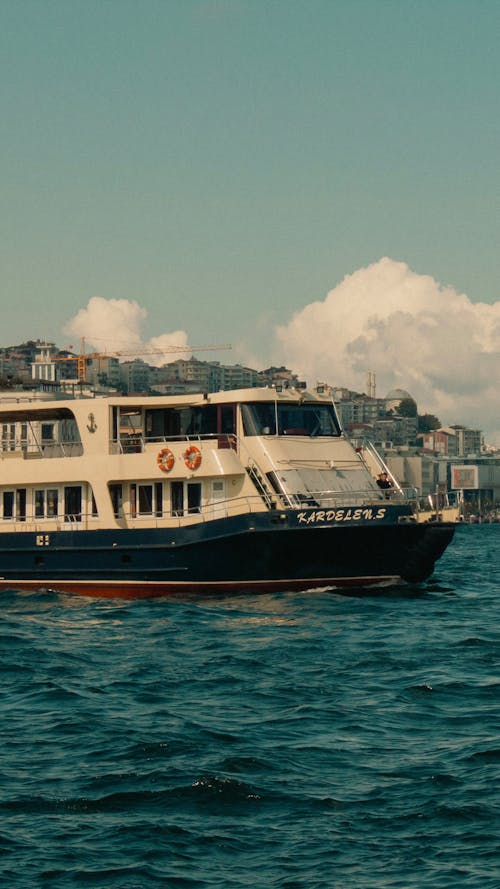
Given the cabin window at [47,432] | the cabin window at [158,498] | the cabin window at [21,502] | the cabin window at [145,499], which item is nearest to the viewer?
the cabin window at [158,498]

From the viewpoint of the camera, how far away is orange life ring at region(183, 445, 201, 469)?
33.8 m

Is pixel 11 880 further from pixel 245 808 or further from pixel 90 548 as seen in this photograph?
pixel 90 548

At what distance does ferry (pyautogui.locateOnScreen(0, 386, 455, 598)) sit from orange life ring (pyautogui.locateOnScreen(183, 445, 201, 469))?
0.05 metres

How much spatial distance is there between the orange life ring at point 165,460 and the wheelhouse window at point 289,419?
86.4 inches

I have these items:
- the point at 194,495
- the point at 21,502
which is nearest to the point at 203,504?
the point at 194,495

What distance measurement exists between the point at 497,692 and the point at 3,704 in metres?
7.97

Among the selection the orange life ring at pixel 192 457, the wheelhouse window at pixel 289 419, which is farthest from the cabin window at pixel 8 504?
the wheelhouse window at pixel 289 419

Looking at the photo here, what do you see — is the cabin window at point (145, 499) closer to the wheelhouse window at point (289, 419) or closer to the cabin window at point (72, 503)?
the cabin window at point (72, 503)

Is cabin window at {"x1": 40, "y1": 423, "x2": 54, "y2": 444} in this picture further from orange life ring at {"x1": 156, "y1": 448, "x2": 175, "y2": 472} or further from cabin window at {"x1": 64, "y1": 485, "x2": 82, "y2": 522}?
orange life ring at {"x1": 156, "y1": 448, "x2": 175, "y2": 472}

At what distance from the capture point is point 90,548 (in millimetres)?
34000

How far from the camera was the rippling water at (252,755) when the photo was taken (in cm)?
1267

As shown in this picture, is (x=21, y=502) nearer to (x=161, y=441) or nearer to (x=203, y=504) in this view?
(x=161, y=441)

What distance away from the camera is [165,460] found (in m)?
34.3

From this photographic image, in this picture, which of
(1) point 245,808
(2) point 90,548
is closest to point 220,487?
(2) point 90,548
